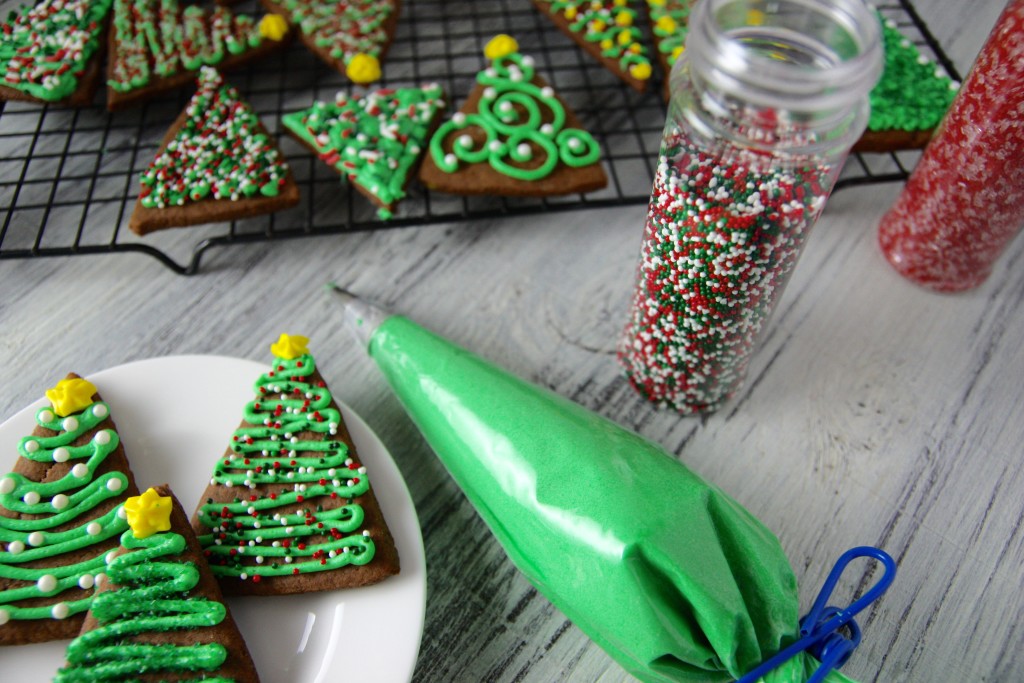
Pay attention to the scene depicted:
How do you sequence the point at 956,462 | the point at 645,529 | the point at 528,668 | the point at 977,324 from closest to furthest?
the point at 645,529
the point at 528,668
the point at 956,462
the point at 977,324

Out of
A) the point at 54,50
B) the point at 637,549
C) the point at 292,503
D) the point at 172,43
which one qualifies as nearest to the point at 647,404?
the point at 637,549

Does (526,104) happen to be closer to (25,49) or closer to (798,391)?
(798,391)

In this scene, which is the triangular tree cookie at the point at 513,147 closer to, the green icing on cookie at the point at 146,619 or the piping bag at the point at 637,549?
the piping bag at the point at 637,549

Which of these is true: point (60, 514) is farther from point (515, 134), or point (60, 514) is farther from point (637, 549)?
point (515, 134)

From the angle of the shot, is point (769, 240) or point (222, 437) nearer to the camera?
point (769, 240)

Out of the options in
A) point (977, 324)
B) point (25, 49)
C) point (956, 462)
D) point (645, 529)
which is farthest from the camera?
point (25, 49)

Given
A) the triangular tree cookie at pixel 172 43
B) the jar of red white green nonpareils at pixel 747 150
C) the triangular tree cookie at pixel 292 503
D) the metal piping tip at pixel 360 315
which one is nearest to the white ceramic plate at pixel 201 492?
the triangular tree cookie at pixel 292 503

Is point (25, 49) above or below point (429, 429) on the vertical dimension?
above

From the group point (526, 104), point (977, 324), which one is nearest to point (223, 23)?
point (526, 104)
